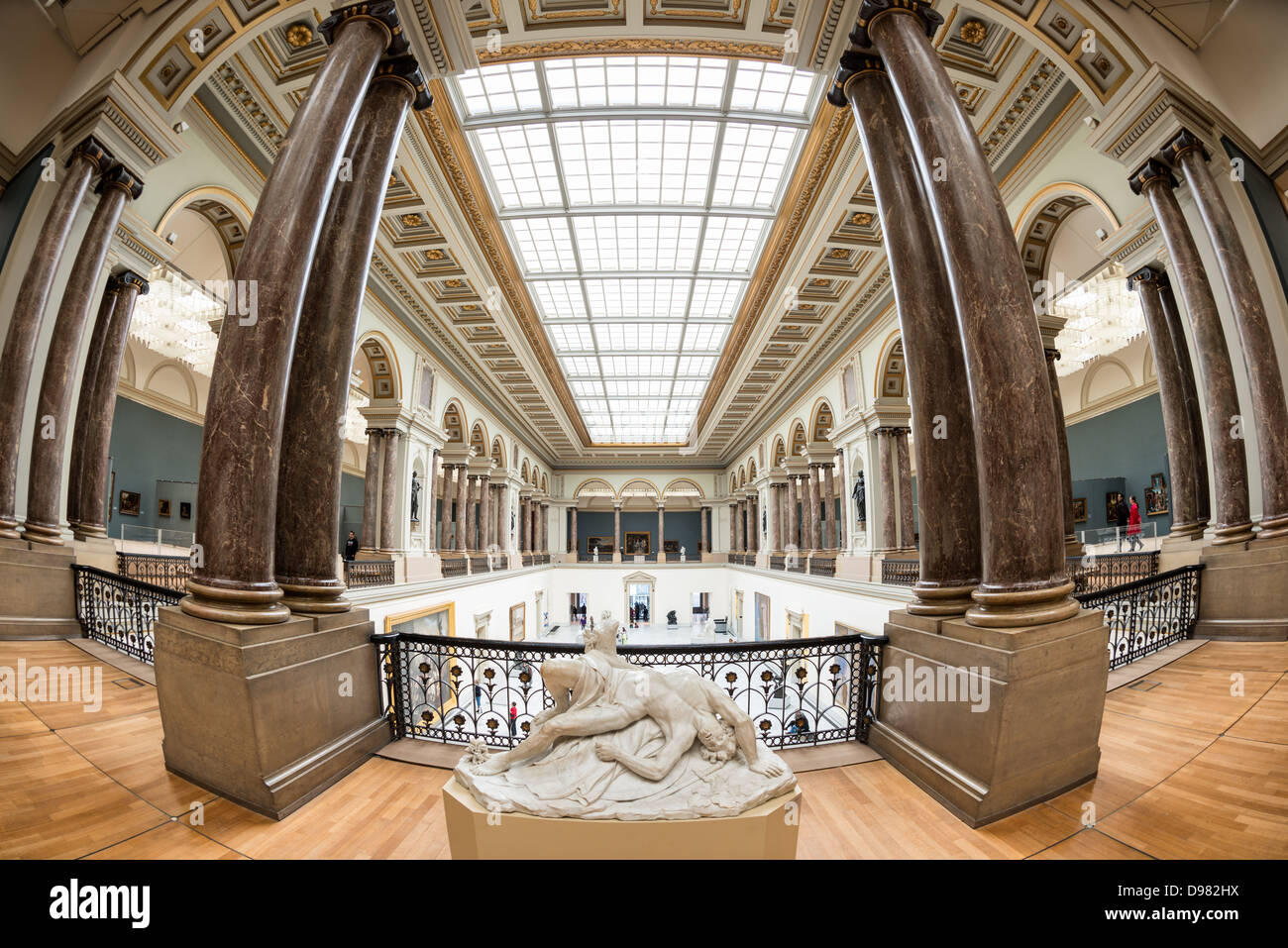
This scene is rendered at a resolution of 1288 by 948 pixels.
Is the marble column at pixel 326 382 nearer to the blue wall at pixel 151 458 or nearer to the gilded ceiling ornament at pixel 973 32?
the gilded ceiling ornament at pixel 973 32

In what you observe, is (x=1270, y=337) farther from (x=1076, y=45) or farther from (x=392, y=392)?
(x=392, y=392)

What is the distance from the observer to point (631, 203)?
30.6ft

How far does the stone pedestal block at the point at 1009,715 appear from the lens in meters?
2.59

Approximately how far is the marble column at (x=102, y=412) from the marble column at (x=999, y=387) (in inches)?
366

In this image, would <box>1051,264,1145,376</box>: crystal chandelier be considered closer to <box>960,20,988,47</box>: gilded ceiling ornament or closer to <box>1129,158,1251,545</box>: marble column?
<box>1129,158,1251,545</box>: marble column

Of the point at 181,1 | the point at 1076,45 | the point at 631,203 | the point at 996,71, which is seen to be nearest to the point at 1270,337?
the point at 1076,45

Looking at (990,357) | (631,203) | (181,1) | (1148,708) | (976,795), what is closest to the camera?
(976,795)

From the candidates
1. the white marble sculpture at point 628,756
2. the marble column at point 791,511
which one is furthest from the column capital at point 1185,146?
the marble column at point 791,511

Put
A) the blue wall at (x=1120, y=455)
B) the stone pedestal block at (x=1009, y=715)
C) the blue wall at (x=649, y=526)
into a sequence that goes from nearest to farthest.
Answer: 1. the stone pedestal block at (x=1009, y=715)
2. the blue wall at (x=1120, y=455)
3. the blue wall at (x=649, y=526)

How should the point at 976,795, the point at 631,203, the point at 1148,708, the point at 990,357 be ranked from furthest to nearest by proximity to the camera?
the point at 631,203 → the point at 1148,708 → the point at 990,357 → the point at 976,795

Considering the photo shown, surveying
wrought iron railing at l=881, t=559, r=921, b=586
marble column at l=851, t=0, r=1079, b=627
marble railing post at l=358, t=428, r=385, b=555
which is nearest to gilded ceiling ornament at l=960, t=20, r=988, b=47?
marble column at l=851, t=0, r=1079, b=627

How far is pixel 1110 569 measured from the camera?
6.97 m

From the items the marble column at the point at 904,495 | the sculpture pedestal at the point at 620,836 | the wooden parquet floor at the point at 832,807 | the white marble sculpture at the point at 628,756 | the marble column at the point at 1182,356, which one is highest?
the marble column at the point at 1182,356

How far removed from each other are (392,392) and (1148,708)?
12816 millimetres
